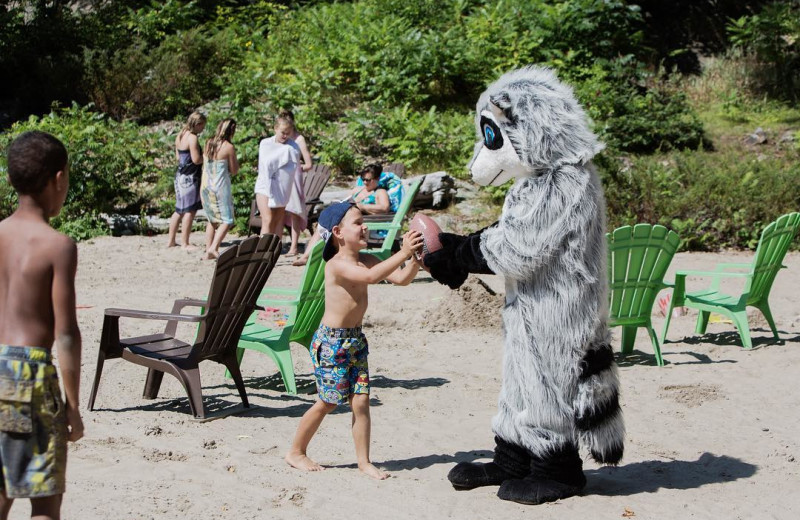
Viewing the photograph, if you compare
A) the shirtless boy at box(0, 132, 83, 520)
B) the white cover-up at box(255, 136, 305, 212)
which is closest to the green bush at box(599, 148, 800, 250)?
the white cover-up at box(255, 136, 305, 212)

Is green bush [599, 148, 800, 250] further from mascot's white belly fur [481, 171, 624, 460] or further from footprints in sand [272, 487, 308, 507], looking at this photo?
footprints in sand [272, 487, 308, 507]

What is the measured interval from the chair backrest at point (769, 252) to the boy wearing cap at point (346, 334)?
3925mm

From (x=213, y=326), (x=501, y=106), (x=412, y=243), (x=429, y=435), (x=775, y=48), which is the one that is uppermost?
(x=775, y=48)

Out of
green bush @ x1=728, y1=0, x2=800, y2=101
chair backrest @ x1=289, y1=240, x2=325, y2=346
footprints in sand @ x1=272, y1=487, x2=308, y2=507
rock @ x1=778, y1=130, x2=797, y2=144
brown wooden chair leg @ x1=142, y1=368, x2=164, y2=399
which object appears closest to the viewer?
footprints in sand @ x1=272, y1=487, x2=308, y2=507

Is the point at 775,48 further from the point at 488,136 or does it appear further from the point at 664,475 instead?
the point at 488,136

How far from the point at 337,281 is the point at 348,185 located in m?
9.49

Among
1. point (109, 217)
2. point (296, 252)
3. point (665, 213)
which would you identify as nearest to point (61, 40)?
point (109, 217)

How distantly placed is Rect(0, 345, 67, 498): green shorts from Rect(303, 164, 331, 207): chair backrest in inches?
351

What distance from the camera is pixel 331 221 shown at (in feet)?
14.6

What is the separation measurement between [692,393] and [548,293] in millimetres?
2366

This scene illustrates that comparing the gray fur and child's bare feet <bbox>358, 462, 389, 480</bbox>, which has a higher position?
the gray fur

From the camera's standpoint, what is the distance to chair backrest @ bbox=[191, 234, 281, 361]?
529 centimetres

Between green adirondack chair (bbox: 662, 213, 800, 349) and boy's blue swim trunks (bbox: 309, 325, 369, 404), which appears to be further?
green adirondack chair (bbox: 662, 213, 800, 349)

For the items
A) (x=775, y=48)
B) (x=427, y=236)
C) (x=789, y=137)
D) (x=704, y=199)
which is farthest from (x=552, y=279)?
(x=775, y=48)
